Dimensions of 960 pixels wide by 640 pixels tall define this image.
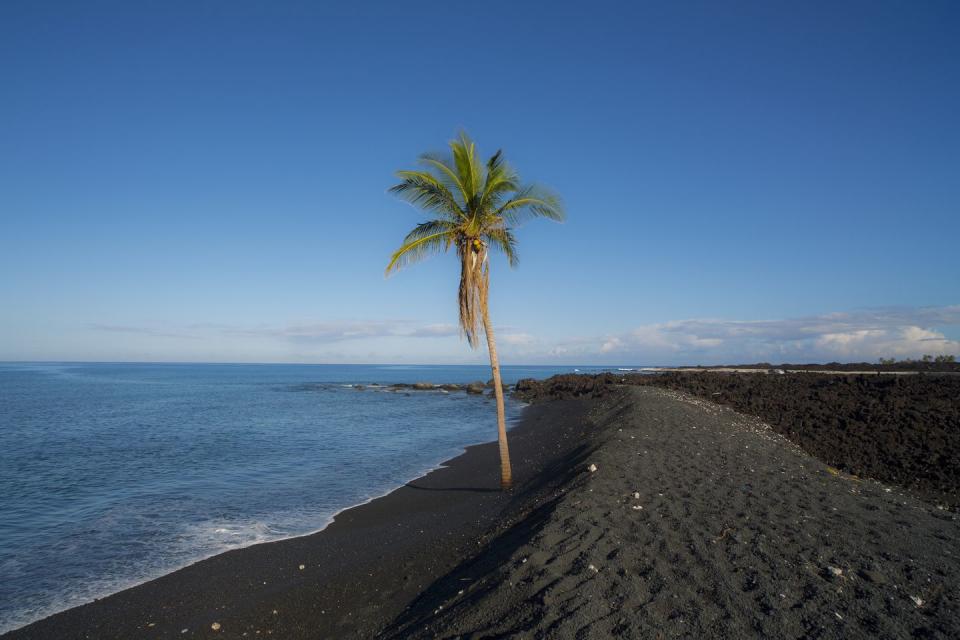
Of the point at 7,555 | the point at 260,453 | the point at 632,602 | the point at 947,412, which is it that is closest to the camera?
the point at 632,602

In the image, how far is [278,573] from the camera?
29.5ft

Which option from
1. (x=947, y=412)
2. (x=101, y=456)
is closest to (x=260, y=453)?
(x=101, y=456)

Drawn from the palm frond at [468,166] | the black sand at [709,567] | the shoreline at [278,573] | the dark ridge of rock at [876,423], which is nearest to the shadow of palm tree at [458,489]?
the shoreline at [278,573]

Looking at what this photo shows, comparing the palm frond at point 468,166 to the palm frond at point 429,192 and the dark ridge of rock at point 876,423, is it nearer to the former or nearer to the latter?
the palm frond at point 429,192

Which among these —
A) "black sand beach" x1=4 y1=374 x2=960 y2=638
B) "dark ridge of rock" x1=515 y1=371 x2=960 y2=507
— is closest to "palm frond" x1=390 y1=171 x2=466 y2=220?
"black sand beach" x1=4 y1=374 x2=960 y2=638

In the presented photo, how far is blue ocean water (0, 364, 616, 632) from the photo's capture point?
9.85 meters

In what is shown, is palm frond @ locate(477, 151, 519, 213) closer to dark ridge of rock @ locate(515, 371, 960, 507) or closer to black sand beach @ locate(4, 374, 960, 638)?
black sand beach @ locate(4, 374, 960, 638)

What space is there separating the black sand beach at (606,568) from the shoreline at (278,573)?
0.14 feet

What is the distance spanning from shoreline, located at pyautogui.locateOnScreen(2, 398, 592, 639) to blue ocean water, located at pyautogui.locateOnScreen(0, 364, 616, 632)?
1.65ft

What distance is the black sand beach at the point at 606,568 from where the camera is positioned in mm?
5219

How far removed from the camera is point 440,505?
1316 centimetres

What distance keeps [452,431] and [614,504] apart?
2101 cm

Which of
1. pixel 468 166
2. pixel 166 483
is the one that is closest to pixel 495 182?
pixel 468 166

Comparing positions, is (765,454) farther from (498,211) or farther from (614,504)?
(498,211)
